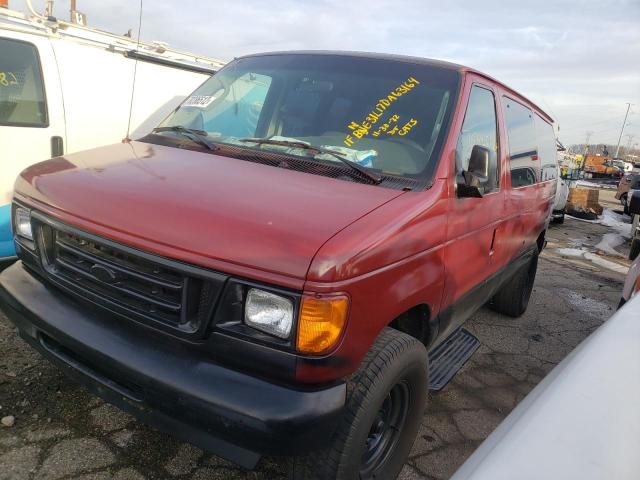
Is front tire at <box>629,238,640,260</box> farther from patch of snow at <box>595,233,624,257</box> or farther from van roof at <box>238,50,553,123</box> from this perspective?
van roof at <box>238,50,553,123</box>

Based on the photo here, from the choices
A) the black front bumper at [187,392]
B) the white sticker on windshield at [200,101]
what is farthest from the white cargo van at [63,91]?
the black front bumper at [187,392]

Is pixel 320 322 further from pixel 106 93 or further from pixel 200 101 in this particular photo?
pixel 106 93

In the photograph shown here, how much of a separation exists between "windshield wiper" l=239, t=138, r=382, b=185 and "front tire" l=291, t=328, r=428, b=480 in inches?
28.4

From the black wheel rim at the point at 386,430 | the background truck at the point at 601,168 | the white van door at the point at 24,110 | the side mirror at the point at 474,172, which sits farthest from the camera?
the background truck at the point at 601,168

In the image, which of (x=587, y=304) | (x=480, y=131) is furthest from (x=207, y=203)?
(x=587, y=304)

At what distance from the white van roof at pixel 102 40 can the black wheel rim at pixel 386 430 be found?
12.4 ft

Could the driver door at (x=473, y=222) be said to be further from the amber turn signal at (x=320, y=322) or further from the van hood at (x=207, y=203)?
the amber turn signal at (x=320, y=322)

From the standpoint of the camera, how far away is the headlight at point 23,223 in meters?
2.44

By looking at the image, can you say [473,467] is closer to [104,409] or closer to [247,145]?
[247,145]

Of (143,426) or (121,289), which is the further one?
(143,426)

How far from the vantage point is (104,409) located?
2785 mm

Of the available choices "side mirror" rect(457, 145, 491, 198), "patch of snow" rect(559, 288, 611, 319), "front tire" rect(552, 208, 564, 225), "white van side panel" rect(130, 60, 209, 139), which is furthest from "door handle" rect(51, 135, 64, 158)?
"front tire" rect(552, 208, 564, 225)

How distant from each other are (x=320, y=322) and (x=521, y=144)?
9.68ft

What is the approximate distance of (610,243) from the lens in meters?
10.1
